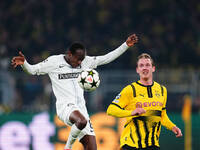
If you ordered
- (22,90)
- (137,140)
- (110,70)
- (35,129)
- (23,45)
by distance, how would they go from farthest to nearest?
(23,45), (110,70), (22,90), (35,129), (137,140)

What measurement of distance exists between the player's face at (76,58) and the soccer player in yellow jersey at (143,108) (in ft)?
3.79

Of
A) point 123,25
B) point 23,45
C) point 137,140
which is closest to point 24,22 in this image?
point 23,45

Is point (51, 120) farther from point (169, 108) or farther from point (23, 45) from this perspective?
point (23, 45)

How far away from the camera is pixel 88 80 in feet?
21.3

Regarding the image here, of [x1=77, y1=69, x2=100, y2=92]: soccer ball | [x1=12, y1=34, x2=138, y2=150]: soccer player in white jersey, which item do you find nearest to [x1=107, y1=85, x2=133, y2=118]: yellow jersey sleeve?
[x1=77, y1=69, x2=100, y2=92]: soccer ball

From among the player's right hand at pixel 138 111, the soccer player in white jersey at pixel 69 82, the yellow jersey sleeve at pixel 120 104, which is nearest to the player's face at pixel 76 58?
the soccer player in white jersey at pixel 69 82

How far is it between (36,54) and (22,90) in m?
2.19

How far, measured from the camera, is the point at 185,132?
1122 cm

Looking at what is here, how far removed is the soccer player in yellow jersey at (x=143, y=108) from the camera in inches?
220

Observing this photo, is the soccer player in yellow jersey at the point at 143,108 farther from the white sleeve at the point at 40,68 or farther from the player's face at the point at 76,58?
the white sleeve at the point at 40,68

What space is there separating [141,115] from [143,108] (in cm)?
10

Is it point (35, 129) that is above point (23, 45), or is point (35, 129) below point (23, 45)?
below

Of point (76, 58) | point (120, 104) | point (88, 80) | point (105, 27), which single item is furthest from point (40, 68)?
point (105, 27)

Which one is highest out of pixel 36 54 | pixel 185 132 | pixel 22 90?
pixel 36 54
